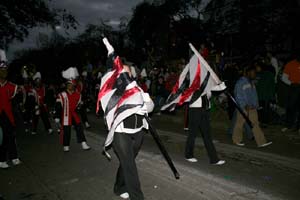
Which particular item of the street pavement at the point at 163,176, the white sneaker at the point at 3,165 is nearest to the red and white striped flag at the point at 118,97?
the street pavement at the point at 163,176

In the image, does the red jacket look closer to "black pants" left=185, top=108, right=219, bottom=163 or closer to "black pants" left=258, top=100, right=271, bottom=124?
"black pants" left=185, top=108, right=219, bottom=163

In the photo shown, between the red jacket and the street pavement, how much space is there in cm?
115

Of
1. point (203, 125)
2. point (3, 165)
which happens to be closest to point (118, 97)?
point (203, 125)

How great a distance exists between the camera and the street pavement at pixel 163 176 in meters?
5.37

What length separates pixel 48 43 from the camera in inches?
2598

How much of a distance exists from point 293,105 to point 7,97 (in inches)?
285

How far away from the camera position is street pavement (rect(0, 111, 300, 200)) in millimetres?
5371

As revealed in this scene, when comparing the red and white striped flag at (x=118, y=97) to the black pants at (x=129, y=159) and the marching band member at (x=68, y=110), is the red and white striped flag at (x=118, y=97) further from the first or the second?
the marching band member at (x=68, y=110)

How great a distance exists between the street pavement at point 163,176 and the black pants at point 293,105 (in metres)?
1.75

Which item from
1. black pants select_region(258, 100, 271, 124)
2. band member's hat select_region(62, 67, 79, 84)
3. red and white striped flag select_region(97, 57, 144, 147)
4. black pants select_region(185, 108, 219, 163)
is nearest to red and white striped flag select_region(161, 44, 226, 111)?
black pants select_region(185, 108, 219, 163)

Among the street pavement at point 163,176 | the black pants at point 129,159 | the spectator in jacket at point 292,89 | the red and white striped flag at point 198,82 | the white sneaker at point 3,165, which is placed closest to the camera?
the black pants at point 129,159

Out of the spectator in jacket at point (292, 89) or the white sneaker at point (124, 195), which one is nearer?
the white sneaker at point (124, 195)

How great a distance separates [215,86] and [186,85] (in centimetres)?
55

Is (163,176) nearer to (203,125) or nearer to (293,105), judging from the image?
Result: (203,125)
